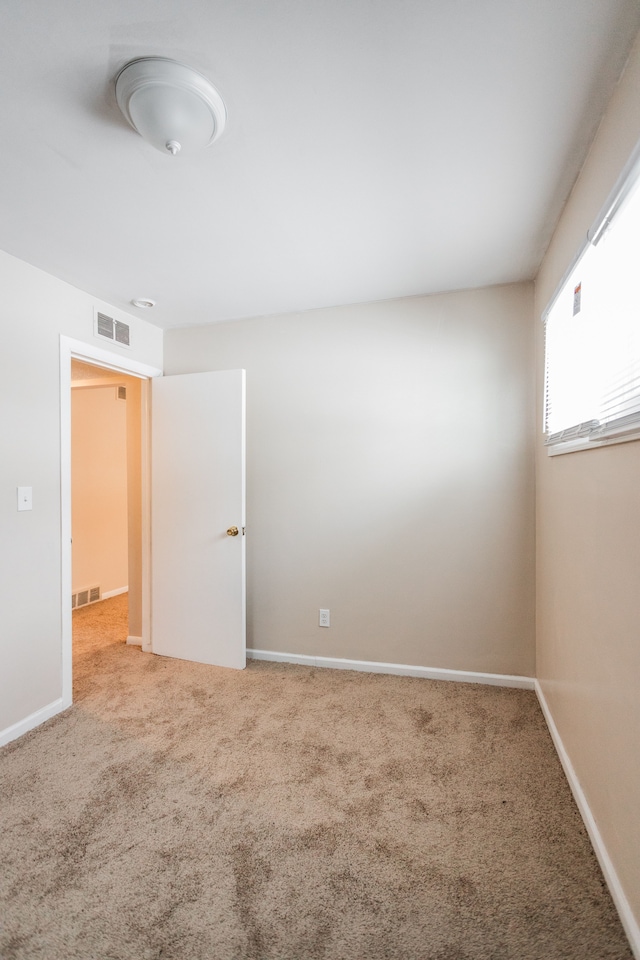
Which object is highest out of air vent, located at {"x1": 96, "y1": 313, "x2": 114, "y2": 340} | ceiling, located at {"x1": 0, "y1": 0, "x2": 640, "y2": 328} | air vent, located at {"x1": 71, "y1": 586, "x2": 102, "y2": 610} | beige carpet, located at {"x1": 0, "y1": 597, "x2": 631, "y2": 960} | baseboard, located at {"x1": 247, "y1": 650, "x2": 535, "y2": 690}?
ceiling, located at {"x1": 0, "y1": 0, "x2": 640, "y2": 328}

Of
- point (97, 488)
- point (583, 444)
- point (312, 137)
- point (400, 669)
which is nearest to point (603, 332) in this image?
point (583, 444)

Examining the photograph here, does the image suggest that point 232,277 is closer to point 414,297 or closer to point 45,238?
point 45,238

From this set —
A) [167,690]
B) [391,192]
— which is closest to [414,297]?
[391,192]

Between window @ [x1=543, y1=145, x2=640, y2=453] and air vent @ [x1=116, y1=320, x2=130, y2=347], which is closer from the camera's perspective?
window @ [x1=543, y1=145, x2=640, y2=453]

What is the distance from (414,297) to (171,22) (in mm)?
2063

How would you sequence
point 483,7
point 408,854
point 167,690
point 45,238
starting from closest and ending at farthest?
point 483,7, point 408,854, point 45,238, point 167,690

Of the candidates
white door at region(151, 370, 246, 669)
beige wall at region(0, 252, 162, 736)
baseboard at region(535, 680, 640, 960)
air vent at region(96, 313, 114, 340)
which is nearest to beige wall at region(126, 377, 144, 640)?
white door at region(151, 370, 246, 669)

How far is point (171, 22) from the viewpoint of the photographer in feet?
3.78

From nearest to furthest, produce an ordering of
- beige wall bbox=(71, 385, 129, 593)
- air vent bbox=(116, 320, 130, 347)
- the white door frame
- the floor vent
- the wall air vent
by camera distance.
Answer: the white door frame
the wall air vent
air vent bbox=(116, 320, 130, 347)
the floor vent
beige wall bbox=(71, 385, 129, 593)

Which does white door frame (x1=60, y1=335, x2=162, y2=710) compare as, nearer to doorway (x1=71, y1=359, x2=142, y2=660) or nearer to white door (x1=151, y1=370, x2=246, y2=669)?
white door (x1=151, y1=370, x2=246, y2=669)

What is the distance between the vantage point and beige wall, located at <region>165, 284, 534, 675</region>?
2.81 metres

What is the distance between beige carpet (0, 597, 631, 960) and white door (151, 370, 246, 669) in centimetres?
57

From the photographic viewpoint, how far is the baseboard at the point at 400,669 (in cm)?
283

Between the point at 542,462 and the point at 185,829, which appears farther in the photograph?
the point at 542,462
